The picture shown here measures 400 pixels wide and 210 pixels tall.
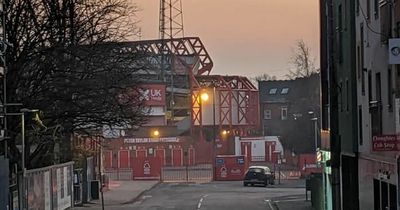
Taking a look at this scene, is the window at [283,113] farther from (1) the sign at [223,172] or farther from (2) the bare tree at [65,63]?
(2) the bare tree at [65,63]

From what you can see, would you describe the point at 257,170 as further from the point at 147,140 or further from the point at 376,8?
the point at 376,8

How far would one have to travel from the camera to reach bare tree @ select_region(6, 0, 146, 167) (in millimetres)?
28859

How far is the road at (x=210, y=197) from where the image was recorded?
40.4 meters

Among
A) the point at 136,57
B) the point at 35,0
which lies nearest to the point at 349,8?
the point at 136,57

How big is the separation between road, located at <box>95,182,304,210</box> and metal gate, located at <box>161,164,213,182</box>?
7759 millimetres

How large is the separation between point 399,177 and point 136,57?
616 inches

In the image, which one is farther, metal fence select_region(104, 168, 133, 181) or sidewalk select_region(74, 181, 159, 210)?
metal fence select_region(104, 168, 133, 181)

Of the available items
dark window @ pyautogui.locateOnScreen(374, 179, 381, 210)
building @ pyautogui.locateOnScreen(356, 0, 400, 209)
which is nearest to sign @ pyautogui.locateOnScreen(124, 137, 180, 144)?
building @ pyautogui.locateOnScreen(356, 0, 400, 209)

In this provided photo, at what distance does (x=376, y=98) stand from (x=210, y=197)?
24011 millimetres

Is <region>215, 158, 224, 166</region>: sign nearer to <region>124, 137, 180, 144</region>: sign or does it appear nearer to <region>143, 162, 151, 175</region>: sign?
<region>143, 162, 151, 175</region>: sign

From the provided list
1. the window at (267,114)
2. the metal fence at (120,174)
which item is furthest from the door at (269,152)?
the window at (267,114)

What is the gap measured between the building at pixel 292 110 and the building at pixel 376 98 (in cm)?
4895

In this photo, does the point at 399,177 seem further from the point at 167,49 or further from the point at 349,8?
the point at 167,49

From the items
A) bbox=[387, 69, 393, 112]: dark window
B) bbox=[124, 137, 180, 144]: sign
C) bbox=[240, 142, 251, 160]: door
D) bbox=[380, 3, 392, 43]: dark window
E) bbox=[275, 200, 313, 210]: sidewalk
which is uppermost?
bbox=[380, 3, 392, 43]: dark window
